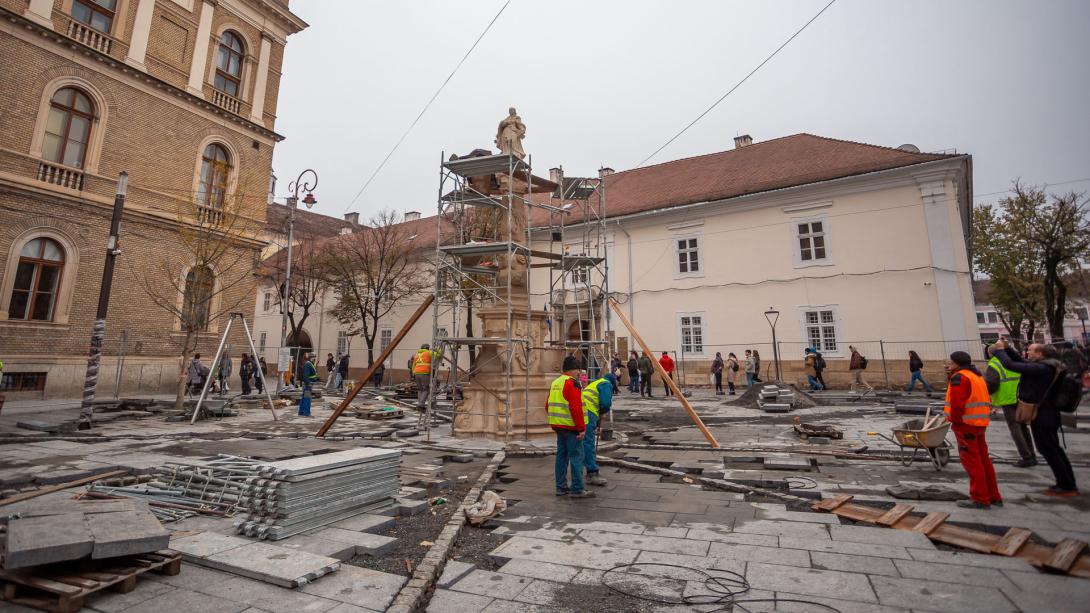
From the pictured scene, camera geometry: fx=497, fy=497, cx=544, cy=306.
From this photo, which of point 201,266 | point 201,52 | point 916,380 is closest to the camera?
point 201,266

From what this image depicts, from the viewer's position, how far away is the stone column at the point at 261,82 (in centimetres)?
2184

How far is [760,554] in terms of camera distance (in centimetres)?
404

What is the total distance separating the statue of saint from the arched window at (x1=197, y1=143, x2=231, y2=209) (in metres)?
14.2

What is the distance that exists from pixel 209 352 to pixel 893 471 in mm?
22626

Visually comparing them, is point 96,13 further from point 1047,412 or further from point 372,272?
point 1047,412

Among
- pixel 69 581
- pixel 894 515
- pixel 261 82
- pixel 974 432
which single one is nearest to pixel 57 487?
pixel 69 581

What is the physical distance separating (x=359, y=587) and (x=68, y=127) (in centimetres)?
2121

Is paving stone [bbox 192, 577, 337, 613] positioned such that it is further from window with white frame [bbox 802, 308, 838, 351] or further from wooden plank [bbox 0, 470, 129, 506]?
window with white frame [bbox 802, 308, 838, 351]

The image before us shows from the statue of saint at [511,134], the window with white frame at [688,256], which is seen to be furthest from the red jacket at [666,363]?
the statue of saint at [511,134]

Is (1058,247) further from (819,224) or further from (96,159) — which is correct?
(96,159)

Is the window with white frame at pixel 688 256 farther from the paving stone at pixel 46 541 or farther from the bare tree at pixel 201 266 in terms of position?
the paving stone at pixel 46 541

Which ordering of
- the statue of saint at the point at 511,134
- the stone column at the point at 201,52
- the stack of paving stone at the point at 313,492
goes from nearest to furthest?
the stack of paving stone at the point at 313,492
the statue of saint at the point at 511,134
the stone column at the point at 201,52

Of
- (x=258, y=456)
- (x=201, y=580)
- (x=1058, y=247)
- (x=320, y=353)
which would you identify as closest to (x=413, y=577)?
(x=201, y=580)

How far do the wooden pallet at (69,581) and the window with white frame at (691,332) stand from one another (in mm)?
22747
